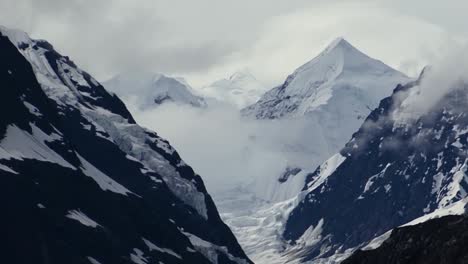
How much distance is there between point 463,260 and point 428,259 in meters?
11.8

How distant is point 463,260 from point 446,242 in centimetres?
1183

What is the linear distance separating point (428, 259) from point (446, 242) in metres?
3.05

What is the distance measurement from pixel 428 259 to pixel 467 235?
18.8ft

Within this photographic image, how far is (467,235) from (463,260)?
10.2 metres

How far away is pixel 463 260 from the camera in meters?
187

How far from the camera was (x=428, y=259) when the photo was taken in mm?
198375

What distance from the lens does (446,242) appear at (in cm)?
19862
